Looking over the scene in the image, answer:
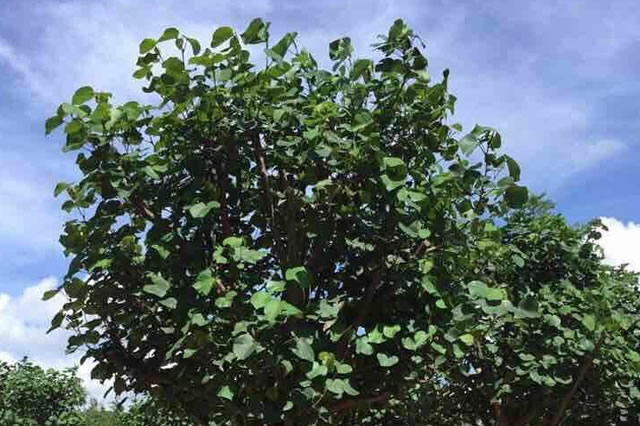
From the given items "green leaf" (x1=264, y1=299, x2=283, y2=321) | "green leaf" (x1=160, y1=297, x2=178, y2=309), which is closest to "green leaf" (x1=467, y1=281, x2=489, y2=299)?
"green leaf" (x1=264, y1=299, x2=283, y2=321)

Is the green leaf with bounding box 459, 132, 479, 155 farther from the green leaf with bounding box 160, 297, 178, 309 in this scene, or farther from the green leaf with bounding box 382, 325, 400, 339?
the green leaf with bounding box 160, 297, 178, 309

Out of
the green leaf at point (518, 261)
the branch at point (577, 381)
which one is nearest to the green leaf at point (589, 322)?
the branch at point (577, 381)

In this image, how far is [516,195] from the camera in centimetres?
337

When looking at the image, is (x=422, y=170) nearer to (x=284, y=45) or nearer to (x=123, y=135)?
(x=284, y=45)

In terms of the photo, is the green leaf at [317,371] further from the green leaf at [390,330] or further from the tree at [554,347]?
the tree at [554,347]

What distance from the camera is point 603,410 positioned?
24.4 feet

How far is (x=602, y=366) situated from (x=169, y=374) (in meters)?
4.41

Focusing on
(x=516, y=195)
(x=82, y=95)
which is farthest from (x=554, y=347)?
(x=82, y=95)

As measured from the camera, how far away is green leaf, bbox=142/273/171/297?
123 inches

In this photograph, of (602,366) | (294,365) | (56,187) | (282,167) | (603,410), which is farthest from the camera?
(603,410)

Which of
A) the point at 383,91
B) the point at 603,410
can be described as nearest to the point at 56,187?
the point at 383,91

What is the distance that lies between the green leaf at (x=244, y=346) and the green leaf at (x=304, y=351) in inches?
6.9

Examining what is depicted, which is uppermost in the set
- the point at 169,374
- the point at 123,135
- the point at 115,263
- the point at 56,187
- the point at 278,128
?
the point at 278,128

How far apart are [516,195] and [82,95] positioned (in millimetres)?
2001
